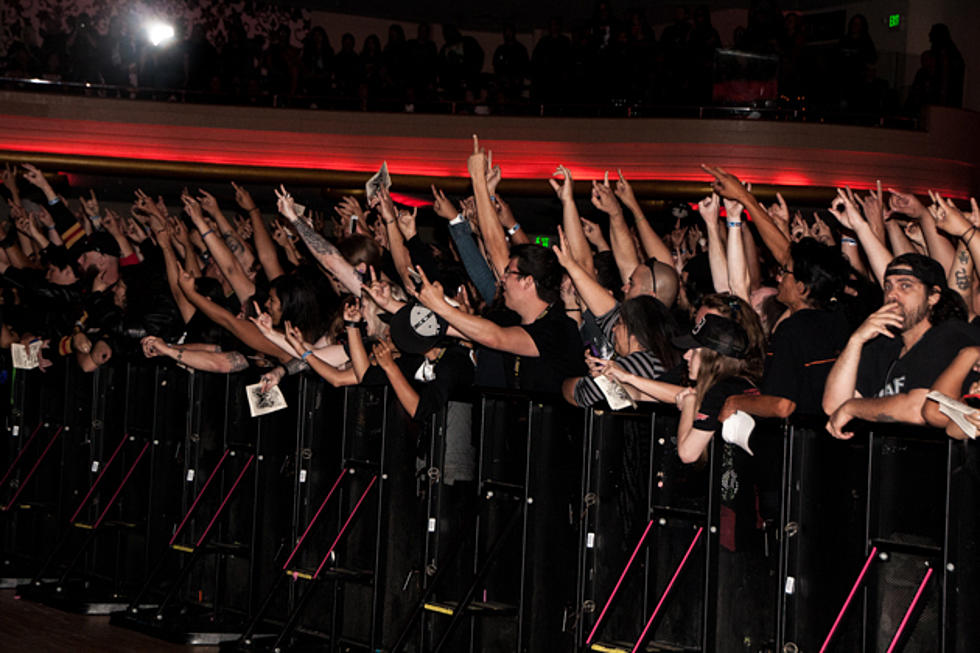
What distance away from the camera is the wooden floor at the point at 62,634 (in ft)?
19.0

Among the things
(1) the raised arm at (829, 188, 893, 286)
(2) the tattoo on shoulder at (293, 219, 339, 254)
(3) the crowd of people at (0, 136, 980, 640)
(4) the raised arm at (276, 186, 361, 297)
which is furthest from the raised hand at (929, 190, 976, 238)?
(2) the tattoo on shoulder at (293, 219, 339, 254)

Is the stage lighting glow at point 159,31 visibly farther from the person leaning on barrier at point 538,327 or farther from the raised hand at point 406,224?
the person leaning on barrier at point 538,327

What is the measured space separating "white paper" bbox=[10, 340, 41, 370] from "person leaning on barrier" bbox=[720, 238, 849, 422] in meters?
4.85

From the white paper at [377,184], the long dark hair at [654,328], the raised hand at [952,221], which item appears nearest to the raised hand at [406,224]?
the white paper at [377,184]

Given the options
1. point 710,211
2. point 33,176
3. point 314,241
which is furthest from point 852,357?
point 33,176

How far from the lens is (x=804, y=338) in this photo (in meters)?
4.32

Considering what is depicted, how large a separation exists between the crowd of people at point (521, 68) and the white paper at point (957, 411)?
929 cm

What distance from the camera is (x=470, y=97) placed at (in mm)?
14195

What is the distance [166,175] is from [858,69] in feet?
23.9

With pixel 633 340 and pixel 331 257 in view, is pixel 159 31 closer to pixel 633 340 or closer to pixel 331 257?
pixel 331 257

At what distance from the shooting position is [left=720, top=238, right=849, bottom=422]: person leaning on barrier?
3953 mm

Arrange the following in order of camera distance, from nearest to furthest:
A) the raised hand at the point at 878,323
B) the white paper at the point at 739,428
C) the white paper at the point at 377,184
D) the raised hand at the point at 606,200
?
the raised hand at the point at 878,323 → the white paper at the point at 739,428 → the white paper at the point at 377,184 → the raised hand at the point at 606,200

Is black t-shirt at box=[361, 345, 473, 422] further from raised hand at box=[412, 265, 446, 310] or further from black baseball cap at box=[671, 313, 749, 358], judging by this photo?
black baseball cap at box=[671, 313, 749, 358]

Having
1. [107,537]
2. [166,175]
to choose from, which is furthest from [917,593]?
[166,175]
